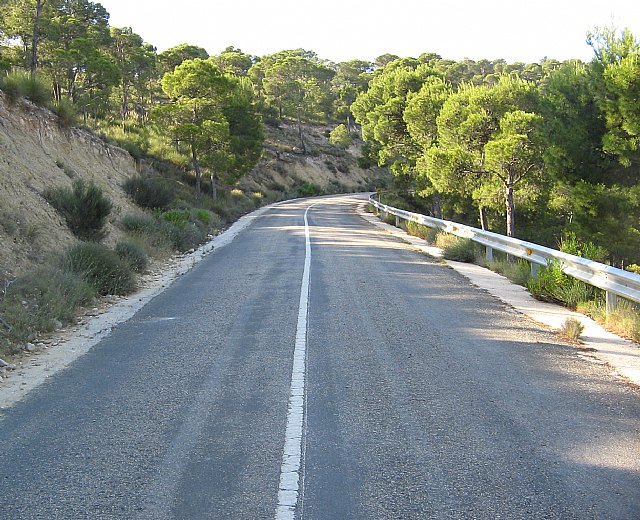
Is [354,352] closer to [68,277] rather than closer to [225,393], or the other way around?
[225,393]

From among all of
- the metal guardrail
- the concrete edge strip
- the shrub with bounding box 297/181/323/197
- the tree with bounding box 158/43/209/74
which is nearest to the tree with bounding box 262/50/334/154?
the shrub with bounding box 297/181/323/197

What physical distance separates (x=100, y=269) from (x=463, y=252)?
9537 millimetres

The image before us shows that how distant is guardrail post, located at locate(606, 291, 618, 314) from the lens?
9.21 m

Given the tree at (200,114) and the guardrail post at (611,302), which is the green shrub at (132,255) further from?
the tree at (200,114)

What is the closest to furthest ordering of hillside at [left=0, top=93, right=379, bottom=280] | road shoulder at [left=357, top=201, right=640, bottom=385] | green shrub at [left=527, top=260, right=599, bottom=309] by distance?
road shoulder at [left=357, top=201, right=640, bottom=385]
green shrub at [left=527, top=260, right=599, bottom=309]
hillside at [left=0, top=93, right=379, bottom=280]

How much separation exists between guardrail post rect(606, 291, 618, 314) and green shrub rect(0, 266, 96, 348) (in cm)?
799

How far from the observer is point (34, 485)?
4.20 meters

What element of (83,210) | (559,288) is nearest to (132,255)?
(83,210)

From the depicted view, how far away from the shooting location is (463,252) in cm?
1722

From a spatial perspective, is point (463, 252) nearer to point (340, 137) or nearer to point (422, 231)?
point (422, 231)

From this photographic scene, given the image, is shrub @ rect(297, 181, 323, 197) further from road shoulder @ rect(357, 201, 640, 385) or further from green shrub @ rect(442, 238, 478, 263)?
road shoulder @ rect(357, 201, 640, 385)

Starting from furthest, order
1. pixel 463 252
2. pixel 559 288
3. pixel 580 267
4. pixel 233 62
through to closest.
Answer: pixel 233 62
pixel 463 252
pixel 559 288
pixel 580 267

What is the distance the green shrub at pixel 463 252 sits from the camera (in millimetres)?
17111

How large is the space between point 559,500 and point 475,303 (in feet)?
22.6
